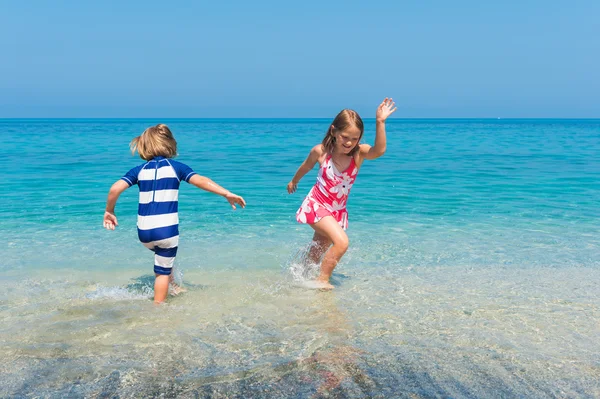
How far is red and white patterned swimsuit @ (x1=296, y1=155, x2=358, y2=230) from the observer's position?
205 inches

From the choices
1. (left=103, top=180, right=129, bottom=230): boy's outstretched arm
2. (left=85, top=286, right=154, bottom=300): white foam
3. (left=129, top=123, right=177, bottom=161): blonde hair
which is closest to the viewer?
(left=103, top=180, right=129, bottom=230): boy's outstretched arm

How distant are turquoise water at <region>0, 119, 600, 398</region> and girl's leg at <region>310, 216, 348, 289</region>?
188mm

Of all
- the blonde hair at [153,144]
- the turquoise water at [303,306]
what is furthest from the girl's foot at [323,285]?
the blonde hair at [153,144]

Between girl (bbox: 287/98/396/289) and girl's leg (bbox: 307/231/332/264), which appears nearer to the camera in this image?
girl (bbox: 287/98/396/289)

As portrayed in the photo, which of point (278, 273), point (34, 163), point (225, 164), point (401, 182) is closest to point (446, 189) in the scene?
point (401, 182)

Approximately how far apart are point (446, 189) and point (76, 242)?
794cm

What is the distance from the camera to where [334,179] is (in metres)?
5.22

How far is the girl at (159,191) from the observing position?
4.60 metres

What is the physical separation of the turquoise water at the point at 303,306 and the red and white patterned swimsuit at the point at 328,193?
69 centimetres

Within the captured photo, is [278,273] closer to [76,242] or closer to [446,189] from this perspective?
[76,242]

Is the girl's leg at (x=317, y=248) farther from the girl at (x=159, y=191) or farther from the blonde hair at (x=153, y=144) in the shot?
the blonde hair at (x=153, y=144)

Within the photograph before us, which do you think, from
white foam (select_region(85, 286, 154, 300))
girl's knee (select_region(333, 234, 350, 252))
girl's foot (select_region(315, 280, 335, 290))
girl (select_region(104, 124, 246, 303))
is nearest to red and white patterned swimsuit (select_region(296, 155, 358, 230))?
girl's knee (select_region(333, 234, 350, 252))

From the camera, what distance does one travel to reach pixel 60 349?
372 cm

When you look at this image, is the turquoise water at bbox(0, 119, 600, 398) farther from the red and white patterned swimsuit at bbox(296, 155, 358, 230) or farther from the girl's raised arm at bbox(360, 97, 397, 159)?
the girl's raised arm at bbox(360, 97, 397, 159)
